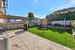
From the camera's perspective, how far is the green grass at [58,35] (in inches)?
200

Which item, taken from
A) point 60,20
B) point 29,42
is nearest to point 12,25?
point 29,42

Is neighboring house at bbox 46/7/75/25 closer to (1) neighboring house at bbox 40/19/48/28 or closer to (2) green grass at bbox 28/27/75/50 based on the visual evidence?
(1) neighboring house at bbox 40/19/48/28

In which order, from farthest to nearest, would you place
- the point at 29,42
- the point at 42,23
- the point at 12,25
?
the point at 42,23
the point at 29,42
the point at 12,25

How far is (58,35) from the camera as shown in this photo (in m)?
5.20

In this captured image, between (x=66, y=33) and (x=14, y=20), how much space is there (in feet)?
4.90

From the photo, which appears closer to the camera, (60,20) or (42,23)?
(60,20)

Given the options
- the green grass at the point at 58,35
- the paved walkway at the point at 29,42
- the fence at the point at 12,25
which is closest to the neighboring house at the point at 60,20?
the green grass at the point at 58,35

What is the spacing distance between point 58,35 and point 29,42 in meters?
0.85

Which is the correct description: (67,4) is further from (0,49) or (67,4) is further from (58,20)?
(0,49)

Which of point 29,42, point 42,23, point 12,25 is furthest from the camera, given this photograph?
point 42,23

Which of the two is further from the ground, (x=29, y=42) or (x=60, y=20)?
(x=60, y=20)

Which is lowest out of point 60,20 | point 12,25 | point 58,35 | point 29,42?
point 29,42

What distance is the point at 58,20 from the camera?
5055 mm

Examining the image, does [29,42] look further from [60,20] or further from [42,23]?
[60,20]
